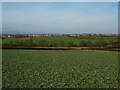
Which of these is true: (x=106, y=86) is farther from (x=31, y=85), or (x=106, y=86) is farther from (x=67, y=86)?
(x=31, y=85)

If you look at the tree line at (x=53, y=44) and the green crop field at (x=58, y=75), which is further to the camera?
the tree line at (x=53, y=44)

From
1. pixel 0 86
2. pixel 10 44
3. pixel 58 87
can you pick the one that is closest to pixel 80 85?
pixel 58 87

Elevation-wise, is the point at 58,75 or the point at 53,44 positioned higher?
the point at 53,44

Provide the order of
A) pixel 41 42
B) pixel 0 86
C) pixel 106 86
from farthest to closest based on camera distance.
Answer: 1. pixel 41 42
2. pixel 106 86
3. pixel 0 86

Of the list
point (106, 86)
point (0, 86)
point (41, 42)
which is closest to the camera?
point (0, 86)

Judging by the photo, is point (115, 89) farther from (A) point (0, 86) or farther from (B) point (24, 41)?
(B) point (24, 41)

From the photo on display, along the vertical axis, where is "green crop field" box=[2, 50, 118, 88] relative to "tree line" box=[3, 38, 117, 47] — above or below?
below

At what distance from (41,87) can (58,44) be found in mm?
63338

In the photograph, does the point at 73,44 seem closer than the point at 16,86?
No

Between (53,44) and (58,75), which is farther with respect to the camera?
(53,44)

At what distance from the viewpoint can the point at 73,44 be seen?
235ft

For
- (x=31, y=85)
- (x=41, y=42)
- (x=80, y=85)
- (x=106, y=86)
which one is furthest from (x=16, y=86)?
(x=41, y=42)

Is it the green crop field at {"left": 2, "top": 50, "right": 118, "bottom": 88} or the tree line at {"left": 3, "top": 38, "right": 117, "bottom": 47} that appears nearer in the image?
the green crop field at {"left": 2, "top": 50, "right": 118, "bottom": 88}

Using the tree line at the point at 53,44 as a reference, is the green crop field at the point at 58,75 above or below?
below
